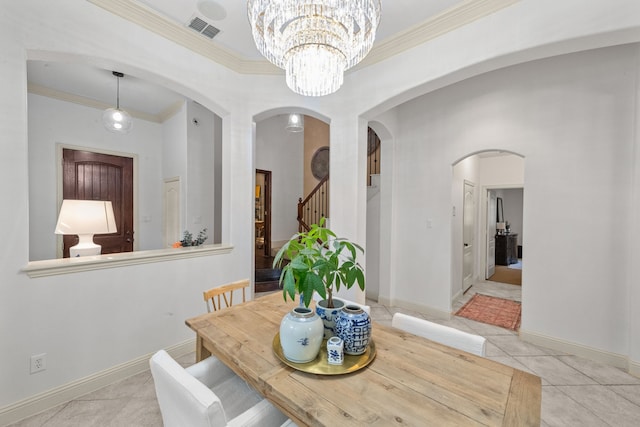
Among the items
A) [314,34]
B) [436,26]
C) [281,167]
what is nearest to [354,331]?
[314,34]

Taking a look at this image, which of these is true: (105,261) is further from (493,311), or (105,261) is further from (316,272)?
(493,311)

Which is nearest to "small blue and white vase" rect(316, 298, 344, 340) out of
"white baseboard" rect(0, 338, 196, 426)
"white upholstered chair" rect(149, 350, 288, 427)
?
"white upholstered chair" rect(149, 350, 288, 427)

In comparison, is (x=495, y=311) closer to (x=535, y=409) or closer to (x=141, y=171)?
(x=535, y=409)

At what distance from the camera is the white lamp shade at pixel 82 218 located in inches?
91.7

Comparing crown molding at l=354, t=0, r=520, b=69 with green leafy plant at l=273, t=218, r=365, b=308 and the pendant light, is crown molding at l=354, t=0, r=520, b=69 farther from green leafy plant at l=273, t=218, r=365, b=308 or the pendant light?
the pendant light

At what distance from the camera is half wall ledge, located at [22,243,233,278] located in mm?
1936

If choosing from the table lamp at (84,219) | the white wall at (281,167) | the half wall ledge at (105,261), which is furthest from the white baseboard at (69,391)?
the white wall at (281,167)

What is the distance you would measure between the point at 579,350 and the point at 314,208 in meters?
5.00

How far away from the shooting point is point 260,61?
3.14 meters

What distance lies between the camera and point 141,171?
479cm

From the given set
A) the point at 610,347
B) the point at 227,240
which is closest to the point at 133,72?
the point at 227,240

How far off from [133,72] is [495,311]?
525 cm

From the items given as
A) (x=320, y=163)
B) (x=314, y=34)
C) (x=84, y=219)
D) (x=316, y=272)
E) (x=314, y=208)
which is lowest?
(x=316, y=272)

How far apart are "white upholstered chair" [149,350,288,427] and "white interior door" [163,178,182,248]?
11.7 ft
